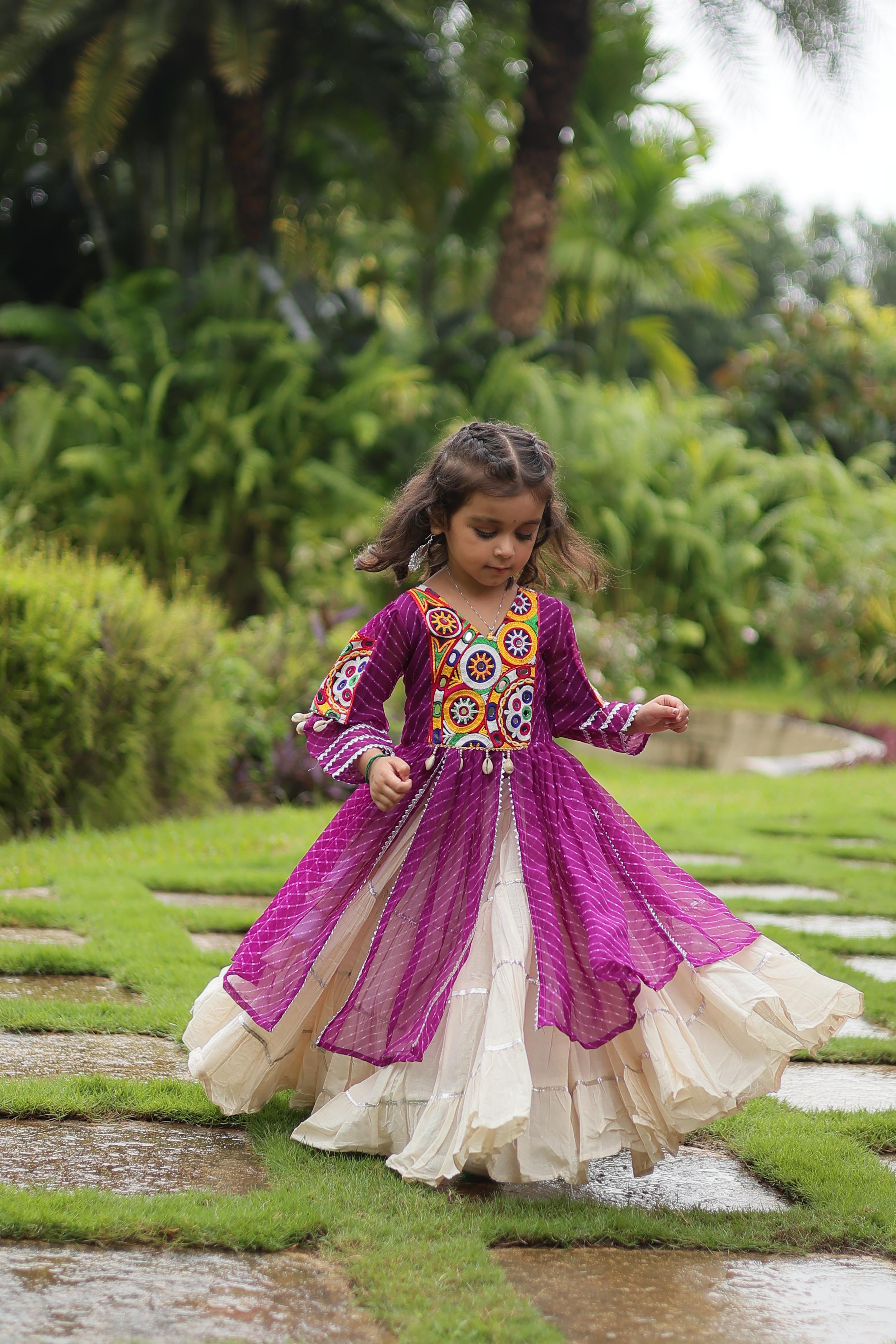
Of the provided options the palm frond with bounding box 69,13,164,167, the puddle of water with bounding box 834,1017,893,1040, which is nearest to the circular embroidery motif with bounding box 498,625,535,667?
the puddle of water with bounding box 834,1017,893,1040

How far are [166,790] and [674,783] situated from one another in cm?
349

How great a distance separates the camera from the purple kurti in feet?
7.84

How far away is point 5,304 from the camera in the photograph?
14547 millimetres

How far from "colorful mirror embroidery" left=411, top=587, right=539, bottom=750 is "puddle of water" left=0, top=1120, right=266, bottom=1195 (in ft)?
Result: 2.82

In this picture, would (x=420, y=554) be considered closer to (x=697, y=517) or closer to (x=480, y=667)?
(x=480, y=667)

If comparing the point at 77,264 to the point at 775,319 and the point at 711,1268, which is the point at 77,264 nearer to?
the point at 775,319

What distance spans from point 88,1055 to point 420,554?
130 centimetres

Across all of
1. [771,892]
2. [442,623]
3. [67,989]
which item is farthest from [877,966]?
[67,989]

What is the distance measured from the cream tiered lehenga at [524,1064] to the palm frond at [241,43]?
982 centimetres

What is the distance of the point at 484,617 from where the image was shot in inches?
106

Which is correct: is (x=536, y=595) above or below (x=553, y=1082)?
above

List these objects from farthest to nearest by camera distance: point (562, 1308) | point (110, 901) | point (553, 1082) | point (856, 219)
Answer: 1. point (856, 219)
2. point (110, 901)
3. point (553, 1082)
4. point (562, 1308)

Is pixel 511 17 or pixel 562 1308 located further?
pixel 511 17

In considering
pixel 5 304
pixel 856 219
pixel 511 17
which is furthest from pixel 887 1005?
pixel 856 219
